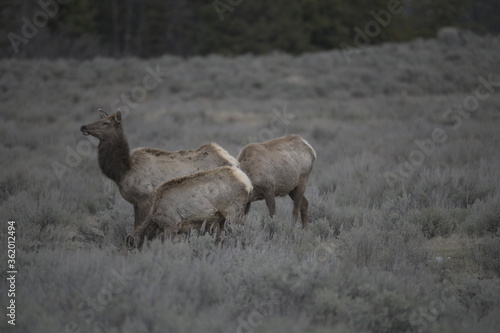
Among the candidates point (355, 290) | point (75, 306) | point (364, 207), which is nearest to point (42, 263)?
point (75, 306)

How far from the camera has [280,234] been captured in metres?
7.16

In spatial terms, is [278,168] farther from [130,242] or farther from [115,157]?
[130,242]

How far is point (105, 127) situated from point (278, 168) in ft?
8.79

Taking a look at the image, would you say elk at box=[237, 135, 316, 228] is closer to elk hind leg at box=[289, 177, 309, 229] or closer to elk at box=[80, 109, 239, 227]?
elk hind leg at box=[289, 177, 309, 229]

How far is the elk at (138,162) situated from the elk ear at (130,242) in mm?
958

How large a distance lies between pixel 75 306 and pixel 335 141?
12218mm

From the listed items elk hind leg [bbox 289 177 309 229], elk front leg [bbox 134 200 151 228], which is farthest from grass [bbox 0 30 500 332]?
elk front leg [bbox 134 200 151 228]

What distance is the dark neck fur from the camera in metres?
7.24

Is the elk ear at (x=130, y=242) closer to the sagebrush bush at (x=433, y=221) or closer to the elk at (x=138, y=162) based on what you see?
the elk at (x=138, y=162)

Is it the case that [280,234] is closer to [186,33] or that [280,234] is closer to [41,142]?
[41,142]

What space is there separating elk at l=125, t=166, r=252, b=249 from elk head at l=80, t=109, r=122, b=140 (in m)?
1.48

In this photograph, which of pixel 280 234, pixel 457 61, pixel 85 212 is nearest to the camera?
pixel 280 234

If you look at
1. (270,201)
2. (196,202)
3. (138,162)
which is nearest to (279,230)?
(270,201)

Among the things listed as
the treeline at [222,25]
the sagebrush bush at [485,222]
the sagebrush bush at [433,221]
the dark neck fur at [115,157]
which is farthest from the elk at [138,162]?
the treeline at [222,25]
